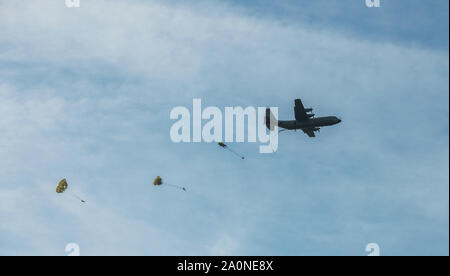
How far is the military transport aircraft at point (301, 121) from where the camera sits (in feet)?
452

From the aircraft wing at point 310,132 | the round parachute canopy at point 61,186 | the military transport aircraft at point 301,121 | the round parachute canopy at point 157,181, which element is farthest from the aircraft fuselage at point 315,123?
the round parachute canopy at point 61,186

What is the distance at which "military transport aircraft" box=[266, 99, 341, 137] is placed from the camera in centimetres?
13762

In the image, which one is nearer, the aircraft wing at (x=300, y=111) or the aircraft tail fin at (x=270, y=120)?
the aircraft wing at (x=300, y=111)

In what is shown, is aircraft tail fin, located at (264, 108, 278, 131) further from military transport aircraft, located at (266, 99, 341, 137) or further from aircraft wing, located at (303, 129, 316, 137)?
aircraft wing, located at (303, 129, 316, 137)

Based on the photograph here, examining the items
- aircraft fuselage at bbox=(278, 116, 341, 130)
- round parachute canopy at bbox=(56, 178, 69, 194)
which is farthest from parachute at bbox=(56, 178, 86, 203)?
aircraft fuselage at bbox=(278, 116, 341, 130)

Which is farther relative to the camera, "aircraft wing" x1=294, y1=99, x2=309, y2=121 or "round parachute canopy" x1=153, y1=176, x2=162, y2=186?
"aircraft wing" x1=294, y1=99, x2=309, y2=121

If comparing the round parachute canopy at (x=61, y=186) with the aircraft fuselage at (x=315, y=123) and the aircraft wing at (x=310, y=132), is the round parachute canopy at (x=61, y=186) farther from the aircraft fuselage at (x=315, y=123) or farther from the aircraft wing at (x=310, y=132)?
the aircraft wing at (x=310, y=132)

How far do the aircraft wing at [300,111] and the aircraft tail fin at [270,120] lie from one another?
581 centimetres

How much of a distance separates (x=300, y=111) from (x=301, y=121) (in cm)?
274
